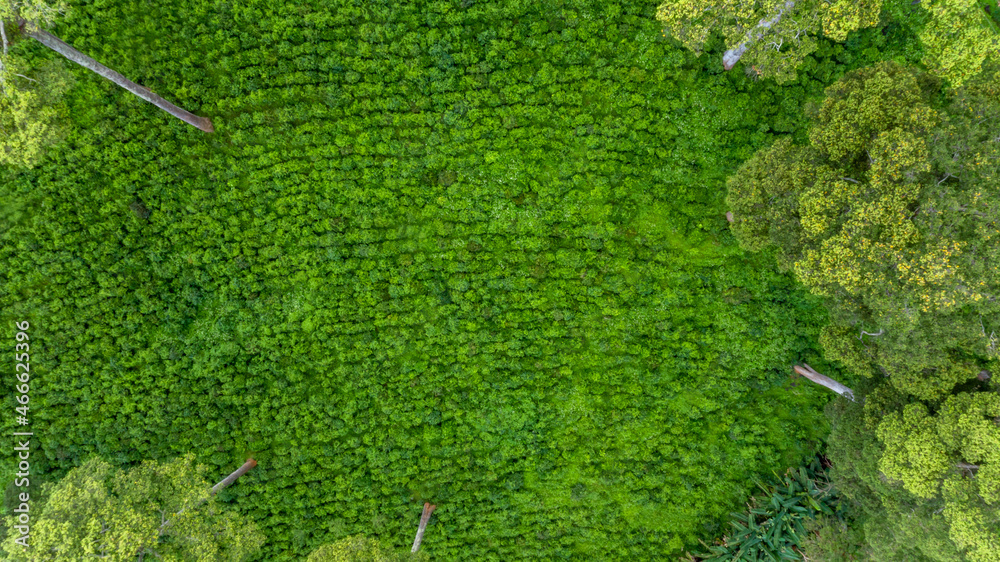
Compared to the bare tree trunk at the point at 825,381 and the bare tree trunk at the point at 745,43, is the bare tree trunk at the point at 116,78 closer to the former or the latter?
the bare tree trunk at the point at 745,43

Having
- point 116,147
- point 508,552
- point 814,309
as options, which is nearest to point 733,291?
point 814,309

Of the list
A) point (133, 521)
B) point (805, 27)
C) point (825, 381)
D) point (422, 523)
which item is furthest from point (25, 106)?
point (825, 381)

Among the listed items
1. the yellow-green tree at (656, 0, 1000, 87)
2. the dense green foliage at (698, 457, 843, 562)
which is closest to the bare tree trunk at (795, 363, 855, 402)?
the dense green foliage at (698, 457, 843, 562)

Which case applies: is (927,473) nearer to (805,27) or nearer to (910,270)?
(910,270)

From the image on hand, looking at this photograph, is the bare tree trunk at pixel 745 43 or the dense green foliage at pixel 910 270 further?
the bare tree trunk at pixel 745 43

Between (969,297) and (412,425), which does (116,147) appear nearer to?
(412,425)

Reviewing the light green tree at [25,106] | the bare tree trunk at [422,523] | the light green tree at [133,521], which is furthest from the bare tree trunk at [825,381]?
the light green tree at [25,106]

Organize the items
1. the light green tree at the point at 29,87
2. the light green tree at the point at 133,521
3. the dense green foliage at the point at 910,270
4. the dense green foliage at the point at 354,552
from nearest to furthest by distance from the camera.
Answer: the dense green foliage at the point at 910,270 → the light green tree at the point at 133,521 → the light green tree at the point at 29,87 → the dense green foliage at the point at 354,552
